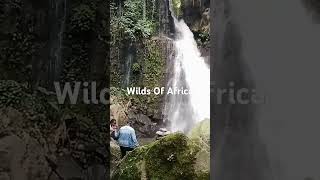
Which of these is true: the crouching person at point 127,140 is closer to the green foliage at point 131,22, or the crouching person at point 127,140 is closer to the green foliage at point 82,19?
the green foliage at point 131,22

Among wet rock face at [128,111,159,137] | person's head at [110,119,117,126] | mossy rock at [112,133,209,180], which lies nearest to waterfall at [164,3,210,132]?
wet rock face at [128,111,159,137]

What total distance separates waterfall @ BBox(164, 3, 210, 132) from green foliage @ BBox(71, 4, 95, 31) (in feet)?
4.08

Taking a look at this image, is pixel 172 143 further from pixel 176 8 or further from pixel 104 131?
pixel 176 8

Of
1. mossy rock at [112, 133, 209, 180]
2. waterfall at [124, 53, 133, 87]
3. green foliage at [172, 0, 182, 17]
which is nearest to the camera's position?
mossy rock at [112, 133, 209, 180]

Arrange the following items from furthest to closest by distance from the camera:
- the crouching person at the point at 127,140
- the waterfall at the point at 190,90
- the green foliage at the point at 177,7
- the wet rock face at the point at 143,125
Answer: the green foliage at the point at 177,7, the wet rock face at the point at 143,125, the waterfall at the point at 190,90, the crouching person at the point at 127,140

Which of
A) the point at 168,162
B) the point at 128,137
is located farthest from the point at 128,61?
the point at 168,162

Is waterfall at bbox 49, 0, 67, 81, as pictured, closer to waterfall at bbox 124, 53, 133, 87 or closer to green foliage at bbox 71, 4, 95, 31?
green foliage at bbox 71, 4, 95, 31

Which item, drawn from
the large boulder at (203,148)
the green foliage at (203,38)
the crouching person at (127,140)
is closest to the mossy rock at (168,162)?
the large boulder at (203,148)

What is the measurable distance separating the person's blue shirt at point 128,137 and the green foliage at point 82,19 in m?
1.60

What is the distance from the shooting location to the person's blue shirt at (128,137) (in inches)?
258

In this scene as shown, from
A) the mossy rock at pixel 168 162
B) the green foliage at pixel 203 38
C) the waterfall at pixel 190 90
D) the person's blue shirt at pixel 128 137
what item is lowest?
the mossy rock at pixel 168 162

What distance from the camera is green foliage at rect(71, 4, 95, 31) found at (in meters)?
7.26

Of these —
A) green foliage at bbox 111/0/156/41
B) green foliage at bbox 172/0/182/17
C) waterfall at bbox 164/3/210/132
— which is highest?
green foliage at bbox 172/0/182/17

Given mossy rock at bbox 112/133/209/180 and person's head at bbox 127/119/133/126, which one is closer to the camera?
mossy rock at bbox 112/133/209/180
